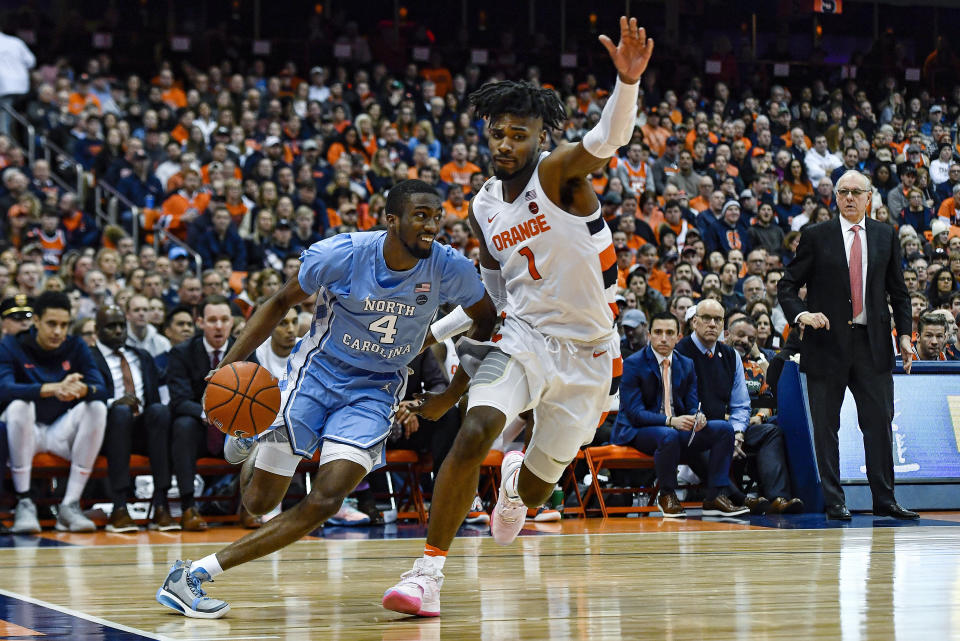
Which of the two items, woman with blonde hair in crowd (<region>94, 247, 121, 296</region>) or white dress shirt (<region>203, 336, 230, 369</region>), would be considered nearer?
white dress shirt (<region>203, 336, 230, 369</region>)

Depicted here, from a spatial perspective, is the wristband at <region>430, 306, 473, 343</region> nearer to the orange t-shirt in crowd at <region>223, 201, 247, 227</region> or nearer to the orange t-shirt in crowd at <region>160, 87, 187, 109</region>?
the orange t-shirt in crowd at <region>223, 201, 247, 227</region>

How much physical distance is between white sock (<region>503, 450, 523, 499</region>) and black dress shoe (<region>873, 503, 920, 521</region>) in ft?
11.8

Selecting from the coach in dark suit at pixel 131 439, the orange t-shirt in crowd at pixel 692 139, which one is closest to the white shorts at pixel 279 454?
the coach in dark suit at pixel 131 439

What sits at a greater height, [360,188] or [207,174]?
[207,174]

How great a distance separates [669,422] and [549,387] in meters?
4.22

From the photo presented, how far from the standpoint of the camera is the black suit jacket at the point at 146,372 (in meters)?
8.78

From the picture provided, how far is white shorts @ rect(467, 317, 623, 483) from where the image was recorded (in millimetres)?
4711

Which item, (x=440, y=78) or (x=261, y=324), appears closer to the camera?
(x=261, y=324)

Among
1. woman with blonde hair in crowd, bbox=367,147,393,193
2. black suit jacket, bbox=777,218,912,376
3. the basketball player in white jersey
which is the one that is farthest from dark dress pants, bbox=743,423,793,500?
woman with blonde hair in crowd, bbox=367,147,393,193

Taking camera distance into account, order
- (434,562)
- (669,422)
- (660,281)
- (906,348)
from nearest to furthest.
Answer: (434,562)
(906,348)
(669,422)
(660,281)

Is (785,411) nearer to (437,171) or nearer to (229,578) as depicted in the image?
(229,578)

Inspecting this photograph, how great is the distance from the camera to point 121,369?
895cm

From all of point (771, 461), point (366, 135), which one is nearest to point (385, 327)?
point (771, 461)

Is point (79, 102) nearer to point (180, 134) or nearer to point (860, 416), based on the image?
point (180, 134)
